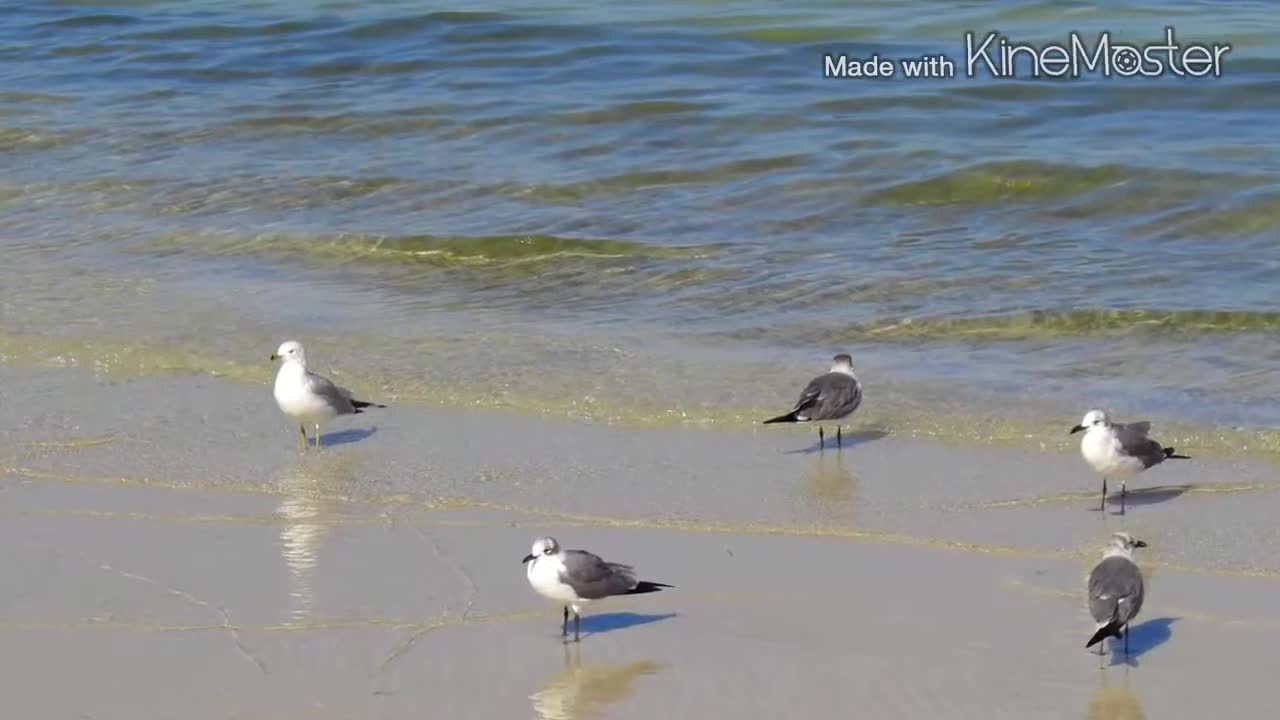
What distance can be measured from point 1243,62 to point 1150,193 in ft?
15.3

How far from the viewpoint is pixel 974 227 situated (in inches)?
520

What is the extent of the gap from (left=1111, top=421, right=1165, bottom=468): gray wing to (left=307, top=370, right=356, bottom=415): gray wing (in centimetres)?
338

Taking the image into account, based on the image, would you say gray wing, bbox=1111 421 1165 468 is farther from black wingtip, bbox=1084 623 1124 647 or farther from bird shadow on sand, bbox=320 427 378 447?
bird shadow on sand, bbox=320 427 378 447

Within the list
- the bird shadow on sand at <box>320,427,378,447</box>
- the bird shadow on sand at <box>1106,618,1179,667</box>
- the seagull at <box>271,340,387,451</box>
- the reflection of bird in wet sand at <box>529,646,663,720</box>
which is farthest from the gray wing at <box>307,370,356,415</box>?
the bird shadow on sand at <box>1106,618,1179,667</box>

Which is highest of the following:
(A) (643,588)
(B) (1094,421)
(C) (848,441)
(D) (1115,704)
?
(B) (1094,421)

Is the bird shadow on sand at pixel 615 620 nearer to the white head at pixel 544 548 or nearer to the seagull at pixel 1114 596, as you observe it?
the white head at pixel 544 548

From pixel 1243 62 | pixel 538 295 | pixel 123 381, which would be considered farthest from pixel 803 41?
pixel 123 381

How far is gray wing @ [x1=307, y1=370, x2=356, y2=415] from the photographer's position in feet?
29.5

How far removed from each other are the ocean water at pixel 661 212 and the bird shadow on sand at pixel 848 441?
168 millimetres

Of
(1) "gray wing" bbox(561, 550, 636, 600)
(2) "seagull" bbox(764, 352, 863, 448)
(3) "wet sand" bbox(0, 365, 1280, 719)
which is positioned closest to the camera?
(3) "wet sand" bbox(0, 365, 1280, 719)

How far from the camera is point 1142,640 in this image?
6.48 metres

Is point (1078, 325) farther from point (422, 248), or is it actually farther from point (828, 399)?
point (422, 248)

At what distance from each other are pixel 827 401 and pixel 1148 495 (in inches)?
55.7

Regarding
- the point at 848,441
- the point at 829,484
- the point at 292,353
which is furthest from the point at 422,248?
the point at 829,484
